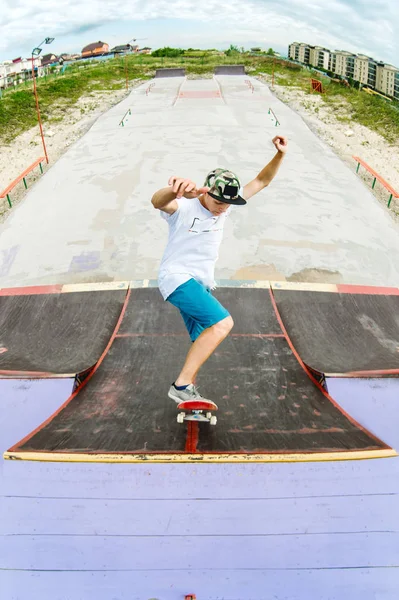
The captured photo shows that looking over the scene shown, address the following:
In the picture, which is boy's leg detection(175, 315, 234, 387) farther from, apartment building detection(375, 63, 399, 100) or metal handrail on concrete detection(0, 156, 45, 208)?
apartment building detection(375, 63, 399, 100)

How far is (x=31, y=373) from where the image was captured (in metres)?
4.33

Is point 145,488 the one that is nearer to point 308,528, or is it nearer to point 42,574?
point 42,574

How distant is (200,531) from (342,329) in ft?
11.5

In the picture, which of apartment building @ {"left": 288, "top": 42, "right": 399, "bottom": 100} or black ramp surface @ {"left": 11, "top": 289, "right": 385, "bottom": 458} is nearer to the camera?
black ramp surface @ {"left": 11, "top": 289, "right": 385, "bottom": 458}

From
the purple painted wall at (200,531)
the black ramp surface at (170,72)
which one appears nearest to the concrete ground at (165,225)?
the purple painted wall at (200,531)

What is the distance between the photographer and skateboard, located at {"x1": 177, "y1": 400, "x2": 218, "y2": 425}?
3168 mm

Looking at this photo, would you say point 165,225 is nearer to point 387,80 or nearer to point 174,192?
point 174,192

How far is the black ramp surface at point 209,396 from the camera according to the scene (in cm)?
309

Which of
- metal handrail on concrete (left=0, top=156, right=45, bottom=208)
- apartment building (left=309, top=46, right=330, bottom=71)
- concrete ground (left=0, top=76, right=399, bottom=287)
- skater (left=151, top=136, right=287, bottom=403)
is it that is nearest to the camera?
skater (left=151, top=136, right=287, bottom=403)

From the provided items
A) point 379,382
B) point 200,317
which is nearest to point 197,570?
point 200,317

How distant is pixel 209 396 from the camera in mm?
3916

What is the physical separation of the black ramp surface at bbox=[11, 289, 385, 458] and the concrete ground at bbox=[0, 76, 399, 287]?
2.28 meters

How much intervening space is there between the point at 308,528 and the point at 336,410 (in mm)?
1330

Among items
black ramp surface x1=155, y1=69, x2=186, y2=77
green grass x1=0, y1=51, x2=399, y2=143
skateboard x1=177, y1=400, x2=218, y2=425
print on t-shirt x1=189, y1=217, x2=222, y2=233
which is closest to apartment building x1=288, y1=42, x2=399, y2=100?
green grass x1=0, y1=51, x2=399, y2=143
